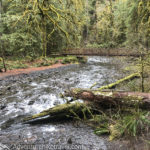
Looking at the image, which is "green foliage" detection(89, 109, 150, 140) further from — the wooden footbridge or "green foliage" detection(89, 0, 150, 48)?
the wooden footbridge

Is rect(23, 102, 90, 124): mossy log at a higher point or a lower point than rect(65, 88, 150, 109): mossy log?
lower

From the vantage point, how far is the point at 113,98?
11.0ft

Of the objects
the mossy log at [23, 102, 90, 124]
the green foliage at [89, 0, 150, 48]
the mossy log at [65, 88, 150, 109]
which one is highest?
the green foliage at [89, 0, 150, 48]

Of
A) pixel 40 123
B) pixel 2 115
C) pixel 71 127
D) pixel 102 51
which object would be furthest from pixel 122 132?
pixel 102 51

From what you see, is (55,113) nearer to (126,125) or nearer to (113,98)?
(113,98)

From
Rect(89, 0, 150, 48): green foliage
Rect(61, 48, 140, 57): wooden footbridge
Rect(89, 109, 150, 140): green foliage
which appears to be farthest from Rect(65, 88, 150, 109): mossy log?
Rect(61, 48, 140, 57): wooden footbridge

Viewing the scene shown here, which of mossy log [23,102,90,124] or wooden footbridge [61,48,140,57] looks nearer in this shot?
mossy log [23,102,90,124]

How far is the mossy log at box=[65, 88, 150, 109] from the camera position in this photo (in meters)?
3.11

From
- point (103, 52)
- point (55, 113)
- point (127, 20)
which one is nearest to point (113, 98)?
point (55, 113)

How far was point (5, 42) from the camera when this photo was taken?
539 inches

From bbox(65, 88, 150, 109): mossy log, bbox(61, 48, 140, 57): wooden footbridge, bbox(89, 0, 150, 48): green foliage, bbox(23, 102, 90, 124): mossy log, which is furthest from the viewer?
bbox(61, 48, 140, 57): wooden footbridge

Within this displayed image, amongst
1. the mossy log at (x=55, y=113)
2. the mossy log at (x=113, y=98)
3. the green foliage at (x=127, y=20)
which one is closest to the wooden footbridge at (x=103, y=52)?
the green foliage at (x=127, y=20)

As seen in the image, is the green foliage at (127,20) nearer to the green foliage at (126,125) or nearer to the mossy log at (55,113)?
the green foliage at (126,125)

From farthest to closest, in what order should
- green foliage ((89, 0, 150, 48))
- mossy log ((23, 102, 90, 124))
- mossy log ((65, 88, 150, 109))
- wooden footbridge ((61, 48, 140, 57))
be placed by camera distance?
1. wooden footbridge ((61, 48, 140, 57))
2. mossy log ((23, 102, 90, 124))
3. green foliage ((89, 0, 150, 48))
4. mossy log ((65, 88, 150, 109))
